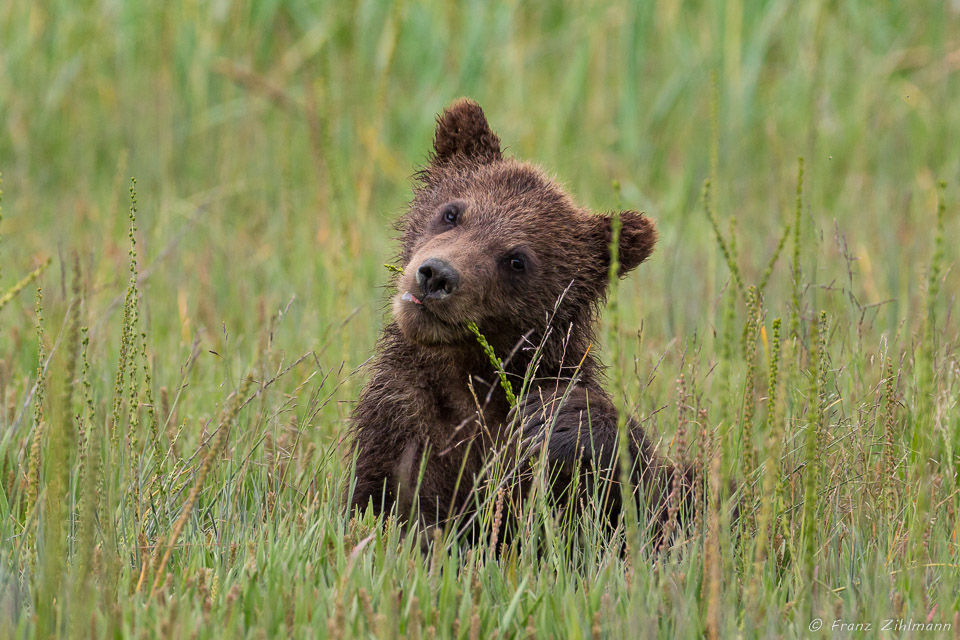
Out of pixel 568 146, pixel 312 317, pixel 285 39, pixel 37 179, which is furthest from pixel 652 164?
pixel 37 179

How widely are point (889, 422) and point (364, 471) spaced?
179 centimetres

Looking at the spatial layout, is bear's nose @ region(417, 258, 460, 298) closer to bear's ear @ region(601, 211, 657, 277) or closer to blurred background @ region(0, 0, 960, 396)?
bear's ear @ region(601, 211, 657, 277)

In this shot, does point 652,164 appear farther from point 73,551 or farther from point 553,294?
point 73,551

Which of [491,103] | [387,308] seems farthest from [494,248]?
[491,103]

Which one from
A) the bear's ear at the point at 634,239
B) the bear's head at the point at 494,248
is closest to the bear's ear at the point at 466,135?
the bear's head at the point at 494,248

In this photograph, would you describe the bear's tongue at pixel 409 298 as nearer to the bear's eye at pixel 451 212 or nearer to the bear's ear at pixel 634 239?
the bear's eye at pixel 451 212

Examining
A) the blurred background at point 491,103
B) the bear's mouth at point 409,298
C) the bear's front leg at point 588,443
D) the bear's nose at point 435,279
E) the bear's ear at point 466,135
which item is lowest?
the bear's front leg at point 588,443

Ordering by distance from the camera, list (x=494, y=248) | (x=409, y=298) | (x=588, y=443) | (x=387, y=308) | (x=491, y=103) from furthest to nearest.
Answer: (x=491, y=103)
(x=387, y=308)
(x=494, y=248)
(x=409, y=298)
(x=588, y=443)

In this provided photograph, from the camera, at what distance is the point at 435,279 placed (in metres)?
3.83

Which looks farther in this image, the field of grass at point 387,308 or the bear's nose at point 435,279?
the bear's nose at point 435,279

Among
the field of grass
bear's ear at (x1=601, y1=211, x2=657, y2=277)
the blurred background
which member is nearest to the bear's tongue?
the field of grass

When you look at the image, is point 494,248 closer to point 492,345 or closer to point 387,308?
point 492,345

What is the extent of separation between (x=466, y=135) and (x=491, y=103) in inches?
177

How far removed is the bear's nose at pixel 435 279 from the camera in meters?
3.83
